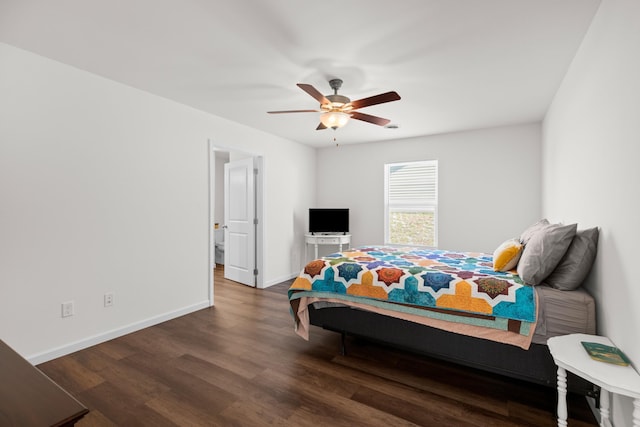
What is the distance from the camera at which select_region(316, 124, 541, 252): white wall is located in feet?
14.5

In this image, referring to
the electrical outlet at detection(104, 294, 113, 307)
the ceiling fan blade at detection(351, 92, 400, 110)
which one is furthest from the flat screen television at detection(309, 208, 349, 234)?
the electrical outlet at detection(104, 294, 113, 307)

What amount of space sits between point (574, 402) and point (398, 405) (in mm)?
1159

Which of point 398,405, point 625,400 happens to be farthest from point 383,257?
point 625,400

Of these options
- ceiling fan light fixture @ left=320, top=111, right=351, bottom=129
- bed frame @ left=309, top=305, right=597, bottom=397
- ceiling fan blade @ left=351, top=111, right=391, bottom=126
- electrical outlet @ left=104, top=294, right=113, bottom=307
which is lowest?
bed frame @ left=309, top=305, right=597, bottom=397

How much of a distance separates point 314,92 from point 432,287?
1.74 m

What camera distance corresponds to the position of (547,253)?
1999mm

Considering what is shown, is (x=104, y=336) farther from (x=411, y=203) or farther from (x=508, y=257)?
(x=411, y=203)

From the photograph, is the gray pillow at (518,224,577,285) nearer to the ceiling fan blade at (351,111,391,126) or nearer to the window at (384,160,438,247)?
the ceiling fan blade at (351,111,391,126)

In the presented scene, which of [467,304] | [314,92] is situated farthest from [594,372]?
[314,92]

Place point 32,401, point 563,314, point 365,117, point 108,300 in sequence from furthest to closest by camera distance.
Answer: point 365,117 < point 108,300 < point 563,314 < point 32,401

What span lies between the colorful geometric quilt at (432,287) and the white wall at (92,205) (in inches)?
65.8

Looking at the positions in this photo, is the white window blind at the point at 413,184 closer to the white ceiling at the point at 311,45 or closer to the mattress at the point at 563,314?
the white ceiling at the point at 311,45

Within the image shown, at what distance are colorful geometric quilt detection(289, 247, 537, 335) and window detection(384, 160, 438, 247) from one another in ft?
6.83

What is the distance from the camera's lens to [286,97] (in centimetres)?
338
